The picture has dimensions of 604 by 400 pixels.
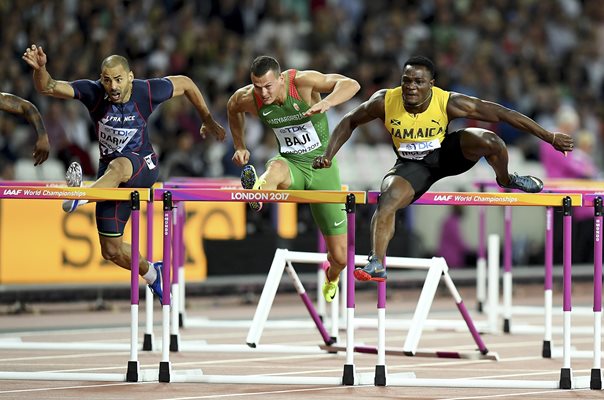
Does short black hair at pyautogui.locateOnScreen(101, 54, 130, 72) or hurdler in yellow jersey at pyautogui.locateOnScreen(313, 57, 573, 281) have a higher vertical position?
short black hair at pyautogui.locateOnScreen(101, 54, 130, 72)

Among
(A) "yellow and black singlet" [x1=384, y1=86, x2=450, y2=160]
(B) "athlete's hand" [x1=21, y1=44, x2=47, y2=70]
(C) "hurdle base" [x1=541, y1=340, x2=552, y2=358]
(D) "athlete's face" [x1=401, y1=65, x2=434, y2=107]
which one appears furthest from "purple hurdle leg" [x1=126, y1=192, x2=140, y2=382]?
(C) "hurdle base" [x1=541, y1=340, x2=552, y2=358]

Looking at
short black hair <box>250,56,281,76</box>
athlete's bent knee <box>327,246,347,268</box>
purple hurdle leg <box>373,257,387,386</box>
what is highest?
short black hair <box>250,56,281,76</box>

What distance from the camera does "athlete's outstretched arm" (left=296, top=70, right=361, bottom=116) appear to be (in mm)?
9848

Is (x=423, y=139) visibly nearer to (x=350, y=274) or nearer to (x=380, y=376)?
(x=350, y=274)

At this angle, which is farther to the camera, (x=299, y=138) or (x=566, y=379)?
(x=299, y=138)

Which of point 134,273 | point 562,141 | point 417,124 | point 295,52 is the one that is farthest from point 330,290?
point 295,52

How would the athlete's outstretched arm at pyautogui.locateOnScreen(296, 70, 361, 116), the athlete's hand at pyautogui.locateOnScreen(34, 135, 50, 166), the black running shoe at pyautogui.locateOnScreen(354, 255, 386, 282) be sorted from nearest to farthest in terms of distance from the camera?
the black running shoe at pyautogui.locateOnScreen(354, 255, 386, 282) < the athlete's outstretched arm at pyautogui.locateOnScreen(296, 70, 361, 116) < the athlete's hand at pyautogui.locateOnScreen(34, 135, 50, 166)

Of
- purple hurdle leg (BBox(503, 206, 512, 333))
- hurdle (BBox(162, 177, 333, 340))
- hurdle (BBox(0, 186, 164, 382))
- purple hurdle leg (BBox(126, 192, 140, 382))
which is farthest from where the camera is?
purple hurdle leg (BBox(503, 206, 512, 333))

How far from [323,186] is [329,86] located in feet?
2.91

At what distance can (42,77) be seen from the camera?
9992 millimetres

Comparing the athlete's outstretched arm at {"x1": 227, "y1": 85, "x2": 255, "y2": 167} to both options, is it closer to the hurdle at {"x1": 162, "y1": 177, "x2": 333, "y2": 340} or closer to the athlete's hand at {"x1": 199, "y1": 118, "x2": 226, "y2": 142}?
the athlete's hand at {"x1": 199, "y1": 118, "x2": 226, "y2": 142}

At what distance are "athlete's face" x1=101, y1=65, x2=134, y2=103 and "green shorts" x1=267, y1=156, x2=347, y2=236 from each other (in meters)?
1.31

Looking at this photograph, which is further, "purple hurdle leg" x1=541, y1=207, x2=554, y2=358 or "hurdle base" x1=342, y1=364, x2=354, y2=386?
"purple hurdle leg" x1=541, y1=207, x2=554, y2=358

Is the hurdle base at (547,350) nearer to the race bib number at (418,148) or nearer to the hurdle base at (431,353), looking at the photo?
the hurdle base at (431,353)
